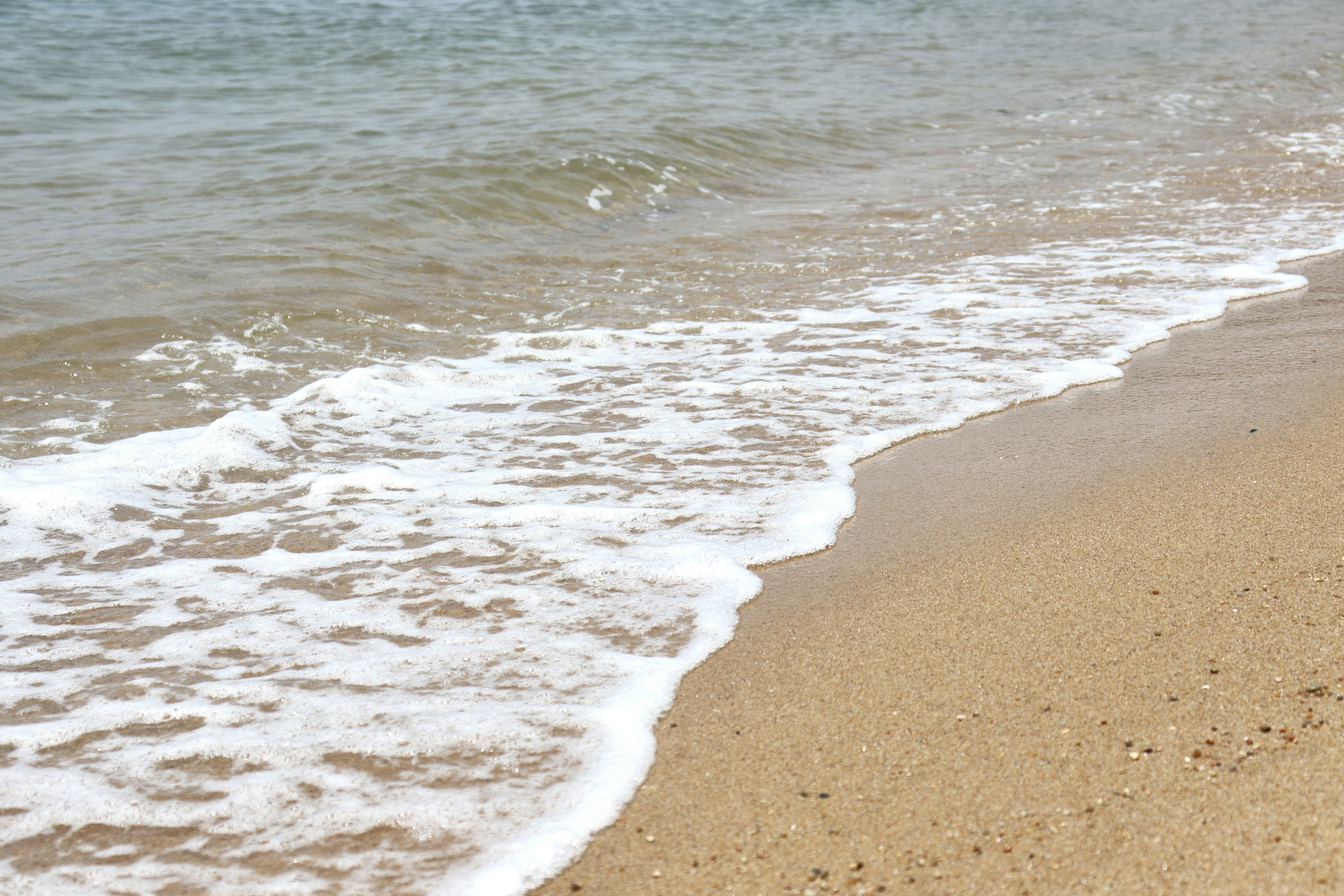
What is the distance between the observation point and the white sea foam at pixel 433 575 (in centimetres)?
200

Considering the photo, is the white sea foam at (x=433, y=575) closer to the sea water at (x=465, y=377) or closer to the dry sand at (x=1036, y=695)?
the sea water at (x=465, y=377)

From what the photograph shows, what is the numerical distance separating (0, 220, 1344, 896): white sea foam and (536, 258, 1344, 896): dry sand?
158 mm

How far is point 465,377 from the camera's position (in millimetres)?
4703

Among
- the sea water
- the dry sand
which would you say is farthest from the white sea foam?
the dry sand

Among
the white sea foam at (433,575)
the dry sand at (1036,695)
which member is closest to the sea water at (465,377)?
the white sea foam at (433,575)

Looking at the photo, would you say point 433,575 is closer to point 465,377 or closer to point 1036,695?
point 1036,695

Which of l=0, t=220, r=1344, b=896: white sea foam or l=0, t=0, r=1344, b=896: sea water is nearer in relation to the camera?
l=0, t=220, r=1344, b=896: white sea foam

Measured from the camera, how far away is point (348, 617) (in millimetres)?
2729

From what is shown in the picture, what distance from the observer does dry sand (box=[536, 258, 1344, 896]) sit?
5.88 feet

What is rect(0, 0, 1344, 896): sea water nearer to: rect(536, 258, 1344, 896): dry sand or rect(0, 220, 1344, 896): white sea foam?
rect(0, 220, 1344, 896): white sea foam

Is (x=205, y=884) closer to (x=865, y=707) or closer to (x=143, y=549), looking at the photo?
(x=865, y=707)

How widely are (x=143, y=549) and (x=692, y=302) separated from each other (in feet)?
10.4

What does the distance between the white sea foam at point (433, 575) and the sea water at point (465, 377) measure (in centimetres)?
1

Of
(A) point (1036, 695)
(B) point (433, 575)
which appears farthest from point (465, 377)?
(A) point (1036, 695)
